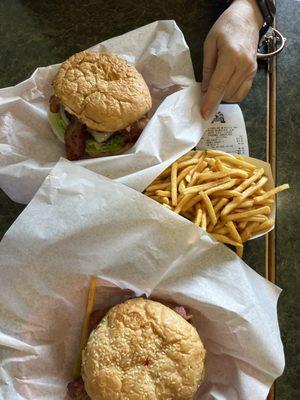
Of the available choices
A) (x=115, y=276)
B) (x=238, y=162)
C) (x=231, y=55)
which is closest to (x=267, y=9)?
(x=231, y=55)

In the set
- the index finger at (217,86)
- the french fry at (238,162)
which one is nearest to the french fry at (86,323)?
the french fry at (238,162)

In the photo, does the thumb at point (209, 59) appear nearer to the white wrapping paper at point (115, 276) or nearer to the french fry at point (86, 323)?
the white wrapping paper at point (115, 276)

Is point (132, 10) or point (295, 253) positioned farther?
point (132, 10)

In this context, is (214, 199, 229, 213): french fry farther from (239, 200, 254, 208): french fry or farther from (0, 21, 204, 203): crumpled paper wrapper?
(0, 21, 204, 203): crumpled paper wrapper

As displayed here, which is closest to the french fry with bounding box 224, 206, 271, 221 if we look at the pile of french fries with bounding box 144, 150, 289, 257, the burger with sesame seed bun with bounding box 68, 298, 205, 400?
the pile of french fries with bounding box 144, 150, 289, 257

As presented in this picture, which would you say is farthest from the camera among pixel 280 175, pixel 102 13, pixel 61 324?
pixel 102 13

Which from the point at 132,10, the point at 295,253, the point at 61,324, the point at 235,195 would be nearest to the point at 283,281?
the point at 295,253

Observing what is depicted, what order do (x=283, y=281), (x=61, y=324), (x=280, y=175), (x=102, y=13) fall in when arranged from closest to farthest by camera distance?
(x=61, y=324)
(x=283, y=281)
(x=280, y=175)
(x=102, y=13)

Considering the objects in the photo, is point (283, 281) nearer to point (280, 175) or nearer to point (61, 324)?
point (280, 175)
